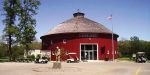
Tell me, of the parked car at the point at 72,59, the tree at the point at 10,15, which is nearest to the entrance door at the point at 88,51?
the parked car at the point at 72,59

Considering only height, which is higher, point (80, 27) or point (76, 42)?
point (80, 27)

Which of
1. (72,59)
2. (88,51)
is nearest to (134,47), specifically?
(88,51)

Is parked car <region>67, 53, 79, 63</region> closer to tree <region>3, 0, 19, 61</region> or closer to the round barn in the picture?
the round barn

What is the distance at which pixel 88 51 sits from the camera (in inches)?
2601

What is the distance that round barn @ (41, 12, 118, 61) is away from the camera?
66062 mm

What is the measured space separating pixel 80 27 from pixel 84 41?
3.92 metres

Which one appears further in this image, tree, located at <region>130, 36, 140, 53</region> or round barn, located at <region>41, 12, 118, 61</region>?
tree, located at <region>130, 36, 140, 53</region>

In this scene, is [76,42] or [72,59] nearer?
[72,59]

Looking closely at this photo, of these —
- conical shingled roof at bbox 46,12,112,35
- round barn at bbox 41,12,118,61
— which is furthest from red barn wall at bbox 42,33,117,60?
conical shingled roof at bbox 46,12,112,35

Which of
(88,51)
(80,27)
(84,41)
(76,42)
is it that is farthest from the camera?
(80,27)

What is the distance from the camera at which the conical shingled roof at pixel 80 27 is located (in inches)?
2635

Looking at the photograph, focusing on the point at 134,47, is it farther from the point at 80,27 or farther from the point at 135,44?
the point at 80,27

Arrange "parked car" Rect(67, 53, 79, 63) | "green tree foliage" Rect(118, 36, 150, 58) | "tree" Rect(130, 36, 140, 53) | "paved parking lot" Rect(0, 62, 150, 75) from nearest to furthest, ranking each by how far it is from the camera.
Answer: "paved parking lot" Rect(0, 62, 150, 75)
"parked car" Rect(67, 53, 79, 63)
"green tree foliage" Rect(118, 36, 150, 58)
"tree" Rect(130, 36, 140, 53)

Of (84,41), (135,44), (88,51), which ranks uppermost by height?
(135,44)
